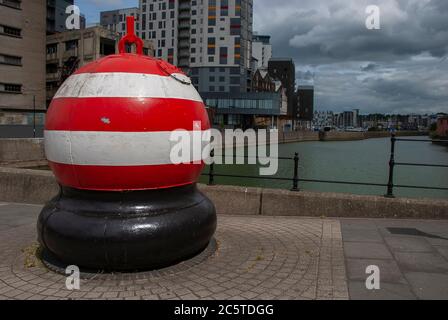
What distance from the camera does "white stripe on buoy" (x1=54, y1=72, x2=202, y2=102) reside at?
13.1 ft

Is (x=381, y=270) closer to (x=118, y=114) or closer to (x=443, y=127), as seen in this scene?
(x=118, y=114)

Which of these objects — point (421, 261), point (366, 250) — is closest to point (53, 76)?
point (366, 250)

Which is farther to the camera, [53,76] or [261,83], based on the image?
[261,83]

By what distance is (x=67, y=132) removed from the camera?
13.3ft

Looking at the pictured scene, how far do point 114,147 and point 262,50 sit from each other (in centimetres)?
14730

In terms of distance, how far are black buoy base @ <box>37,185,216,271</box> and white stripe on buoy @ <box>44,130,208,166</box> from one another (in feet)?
1.11

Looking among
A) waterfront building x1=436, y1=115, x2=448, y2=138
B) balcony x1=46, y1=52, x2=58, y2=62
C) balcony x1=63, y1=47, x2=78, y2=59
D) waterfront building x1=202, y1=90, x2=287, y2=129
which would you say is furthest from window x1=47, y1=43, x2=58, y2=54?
waterfront building x1=436, y1=115, x2=448, y2=138

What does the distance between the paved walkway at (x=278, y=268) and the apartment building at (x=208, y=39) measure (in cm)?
9634

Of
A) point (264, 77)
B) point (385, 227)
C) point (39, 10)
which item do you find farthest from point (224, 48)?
point (385, 227)

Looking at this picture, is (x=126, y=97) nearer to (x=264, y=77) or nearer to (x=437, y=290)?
(x=437, y=290)

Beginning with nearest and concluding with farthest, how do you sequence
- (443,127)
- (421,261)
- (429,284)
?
1. (429,284)
2. (421,261)
3. (443,127)

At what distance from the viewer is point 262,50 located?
14550 cm

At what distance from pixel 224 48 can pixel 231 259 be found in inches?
3911

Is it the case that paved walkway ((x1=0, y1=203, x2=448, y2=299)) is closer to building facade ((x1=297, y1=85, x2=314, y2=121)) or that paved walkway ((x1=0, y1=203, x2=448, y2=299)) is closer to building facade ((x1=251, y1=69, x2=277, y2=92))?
building facade ((x1=251, y1=69, x2=277, y2=92))
